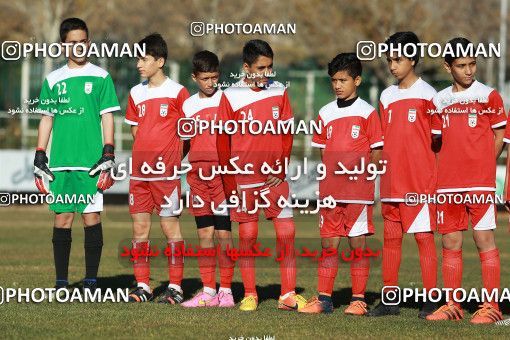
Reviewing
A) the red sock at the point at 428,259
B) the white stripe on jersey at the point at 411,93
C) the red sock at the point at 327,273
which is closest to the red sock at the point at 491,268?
the red sock at the point at 428,259

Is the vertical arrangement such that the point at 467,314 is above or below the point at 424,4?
below

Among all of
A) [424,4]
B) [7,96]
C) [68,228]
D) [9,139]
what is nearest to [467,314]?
[68,228]

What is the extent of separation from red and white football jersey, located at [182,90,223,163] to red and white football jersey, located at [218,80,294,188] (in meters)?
0.62

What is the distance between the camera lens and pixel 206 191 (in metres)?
12.2

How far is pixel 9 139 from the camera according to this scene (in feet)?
101

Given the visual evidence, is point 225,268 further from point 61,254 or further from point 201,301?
point 61,254

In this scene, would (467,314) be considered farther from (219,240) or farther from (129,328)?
A: (129,328)

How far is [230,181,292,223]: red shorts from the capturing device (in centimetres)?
1152

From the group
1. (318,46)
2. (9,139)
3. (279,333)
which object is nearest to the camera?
(279,333)

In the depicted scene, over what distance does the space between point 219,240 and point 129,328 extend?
2.02 meters

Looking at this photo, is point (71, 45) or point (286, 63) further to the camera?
point (286, 63)

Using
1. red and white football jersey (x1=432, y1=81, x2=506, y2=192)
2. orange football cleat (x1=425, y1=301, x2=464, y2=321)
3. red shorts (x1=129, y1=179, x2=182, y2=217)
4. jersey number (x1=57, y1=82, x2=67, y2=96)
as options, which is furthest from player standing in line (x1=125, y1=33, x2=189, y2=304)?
red and white football jersey (x1=432, y1=81, x2=506, y2=192)

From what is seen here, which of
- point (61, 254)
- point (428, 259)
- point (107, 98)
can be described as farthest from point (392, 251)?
point (61, 254)

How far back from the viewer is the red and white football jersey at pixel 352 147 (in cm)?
1128
